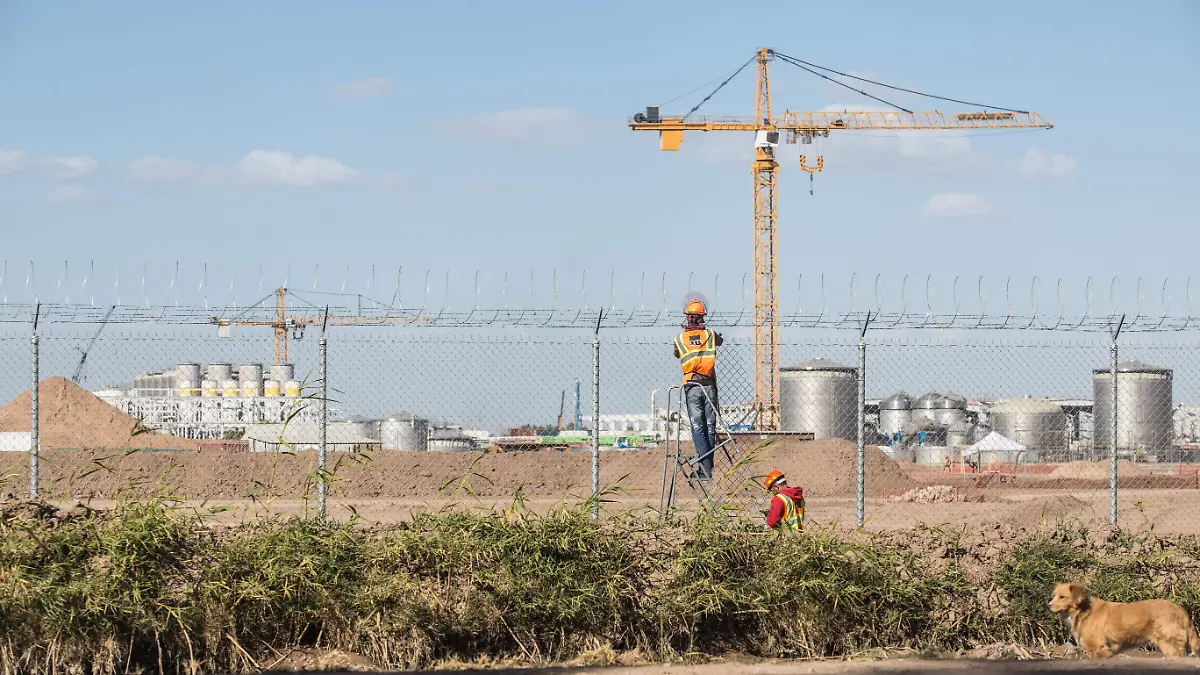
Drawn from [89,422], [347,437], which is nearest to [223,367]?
[89,422]

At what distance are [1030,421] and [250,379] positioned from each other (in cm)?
3464

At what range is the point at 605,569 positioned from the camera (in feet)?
27.9

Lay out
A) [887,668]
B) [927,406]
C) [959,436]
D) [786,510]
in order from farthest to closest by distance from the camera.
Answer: [927,406]
[959,436]
[786,510]
[887,668]

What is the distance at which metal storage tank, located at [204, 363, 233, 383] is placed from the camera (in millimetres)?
55938

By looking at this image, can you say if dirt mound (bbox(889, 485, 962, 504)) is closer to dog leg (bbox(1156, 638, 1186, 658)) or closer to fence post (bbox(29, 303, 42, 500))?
dog leg (bbox(1156, 638, 1186, 658))

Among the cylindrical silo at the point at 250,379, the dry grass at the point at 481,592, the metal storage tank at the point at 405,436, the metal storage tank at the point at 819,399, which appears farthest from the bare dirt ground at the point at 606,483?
the cylindrical silo at the point at 250,379

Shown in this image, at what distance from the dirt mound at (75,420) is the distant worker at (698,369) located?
62.4ft

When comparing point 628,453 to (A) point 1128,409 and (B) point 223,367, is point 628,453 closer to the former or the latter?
(A) point 1128,409

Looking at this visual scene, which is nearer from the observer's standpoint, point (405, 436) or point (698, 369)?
point (698, 369)

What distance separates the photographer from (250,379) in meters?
57.8

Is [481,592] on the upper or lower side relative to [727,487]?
lower

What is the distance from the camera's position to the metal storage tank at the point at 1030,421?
38094 millimetres

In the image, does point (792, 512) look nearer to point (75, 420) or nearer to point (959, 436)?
point (75, 420)

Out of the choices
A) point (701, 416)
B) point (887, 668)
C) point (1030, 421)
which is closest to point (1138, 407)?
point (1030, 421)
